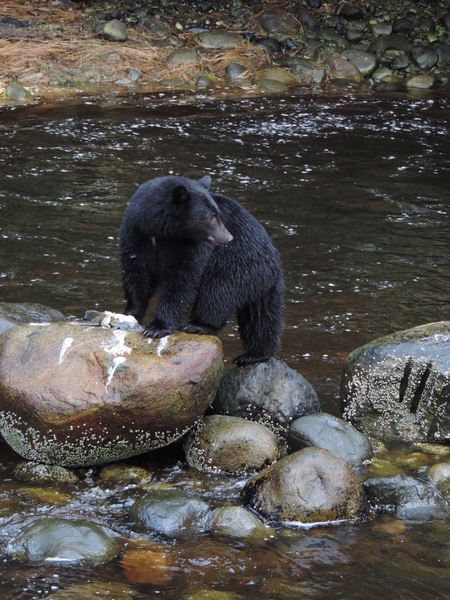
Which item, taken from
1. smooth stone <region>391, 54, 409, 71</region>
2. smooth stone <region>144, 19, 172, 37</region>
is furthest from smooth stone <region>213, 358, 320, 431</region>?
smooth stone <region>391, 54, 409, 71</region>

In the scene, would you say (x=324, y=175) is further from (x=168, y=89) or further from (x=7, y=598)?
(x=7, y=598)

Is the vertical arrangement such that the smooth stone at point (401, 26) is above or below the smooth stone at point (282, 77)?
above

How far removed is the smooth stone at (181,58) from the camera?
16484 mm

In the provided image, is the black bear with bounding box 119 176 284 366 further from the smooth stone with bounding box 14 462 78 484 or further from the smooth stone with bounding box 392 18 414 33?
the smooth stone with bounding box 392 18 414 33

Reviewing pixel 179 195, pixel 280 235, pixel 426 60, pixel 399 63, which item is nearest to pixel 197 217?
pixel 179 195

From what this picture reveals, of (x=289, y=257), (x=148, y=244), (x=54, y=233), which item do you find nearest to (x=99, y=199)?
(x=54, y=233)

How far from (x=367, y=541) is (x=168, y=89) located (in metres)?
12.4

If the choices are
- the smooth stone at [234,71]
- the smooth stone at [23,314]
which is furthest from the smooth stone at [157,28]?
the smooth stone at [23,314]

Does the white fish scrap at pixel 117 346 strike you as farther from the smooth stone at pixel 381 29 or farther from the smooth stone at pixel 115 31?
the smooth stone at pixel 381 29

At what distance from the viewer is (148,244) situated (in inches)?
218

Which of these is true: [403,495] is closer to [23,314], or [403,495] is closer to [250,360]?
[250,360]

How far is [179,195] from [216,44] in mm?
12468

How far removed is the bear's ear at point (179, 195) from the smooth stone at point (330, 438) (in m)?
1.62

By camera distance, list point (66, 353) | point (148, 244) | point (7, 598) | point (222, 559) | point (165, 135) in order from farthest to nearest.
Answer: point (165, 135), point (148, 244), point (66, 353), point (222, 559), point (7, 598)
